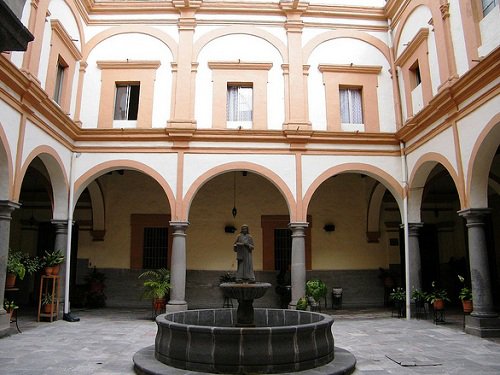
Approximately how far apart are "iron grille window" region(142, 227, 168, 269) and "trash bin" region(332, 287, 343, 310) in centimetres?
555

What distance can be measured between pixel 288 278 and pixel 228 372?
8342mm

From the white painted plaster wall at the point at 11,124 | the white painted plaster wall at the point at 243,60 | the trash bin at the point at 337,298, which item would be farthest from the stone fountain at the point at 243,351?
the trash bin at the point at 337,298

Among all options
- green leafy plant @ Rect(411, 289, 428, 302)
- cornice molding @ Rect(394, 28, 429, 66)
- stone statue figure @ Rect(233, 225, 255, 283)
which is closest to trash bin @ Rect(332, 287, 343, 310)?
green leafy plant @ Rect(411, 289, 428, 302)

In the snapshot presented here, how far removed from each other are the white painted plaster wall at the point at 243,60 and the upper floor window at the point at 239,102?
560 millimetres

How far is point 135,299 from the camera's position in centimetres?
1430

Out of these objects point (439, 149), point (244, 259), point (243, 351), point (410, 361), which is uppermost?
point (439, 149)

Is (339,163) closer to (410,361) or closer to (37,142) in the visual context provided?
(410,361)

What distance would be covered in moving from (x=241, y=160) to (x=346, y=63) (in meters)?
4.35

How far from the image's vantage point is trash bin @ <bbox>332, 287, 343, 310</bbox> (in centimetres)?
1405

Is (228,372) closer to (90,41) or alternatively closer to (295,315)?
(295,315)

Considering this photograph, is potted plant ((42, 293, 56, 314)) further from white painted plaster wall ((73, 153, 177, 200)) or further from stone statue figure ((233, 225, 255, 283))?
stone statue figure ((233, 225, 255, 283))

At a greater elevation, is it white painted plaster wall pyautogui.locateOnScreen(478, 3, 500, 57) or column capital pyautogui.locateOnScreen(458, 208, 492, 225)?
white painted plaster wall pyautogui.locateOnScreen(478, 3, 500, 57)

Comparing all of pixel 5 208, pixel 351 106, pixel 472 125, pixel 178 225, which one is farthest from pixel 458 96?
pixel 5 208

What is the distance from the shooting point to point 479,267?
29.7 feet
